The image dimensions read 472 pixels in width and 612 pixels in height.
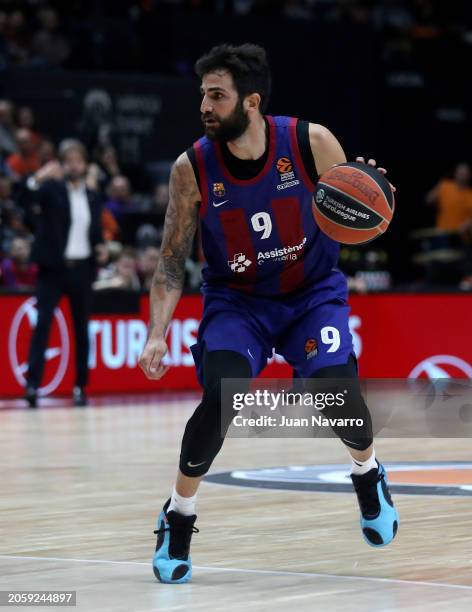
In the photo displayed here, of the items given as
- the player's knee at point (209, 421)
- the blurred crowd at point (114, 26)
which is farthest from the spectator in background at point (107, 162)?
the player's knee at point (209, 421)

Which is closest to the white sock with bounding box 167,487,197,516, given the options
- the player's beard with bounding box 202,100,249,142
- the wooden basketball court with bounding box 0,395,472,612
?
the wooden basketball court with bounding box 0,395,472,612

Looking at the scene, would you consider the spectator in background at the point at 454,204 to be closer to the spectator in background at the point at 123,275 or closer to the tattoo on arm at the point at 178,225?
the spectator in background at the point at 123,275

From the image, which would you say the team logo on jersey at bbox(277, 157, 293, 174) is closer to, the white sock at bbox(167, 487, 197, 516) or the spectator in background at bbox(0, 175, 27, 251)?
the white sock at bbox(167, 487, 197, 516)

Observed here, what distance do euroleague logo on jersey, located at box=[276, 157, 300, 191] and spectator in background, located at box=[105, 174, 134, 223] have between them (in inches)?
487

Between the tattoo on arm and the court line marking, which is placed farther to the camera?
the tattoo on arm

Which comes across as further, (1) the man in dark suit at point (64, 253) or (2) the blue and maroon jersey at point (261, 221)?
(1) the man in dark suit at point (64, 253)

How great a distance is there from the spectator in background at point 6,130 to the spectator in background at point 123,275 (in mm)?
2781

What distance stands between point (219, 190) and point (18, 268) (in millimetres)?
10112

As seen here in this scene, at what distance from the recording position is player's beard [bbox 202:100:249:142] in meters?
5.53

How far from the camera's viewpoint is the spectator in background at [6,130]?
18.0m

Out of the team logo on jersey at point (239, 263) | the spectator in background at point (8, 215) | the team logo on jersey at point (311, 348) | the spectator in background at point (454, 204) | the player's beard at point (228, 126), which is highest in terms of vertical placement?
the player's beard at point (228, 126)

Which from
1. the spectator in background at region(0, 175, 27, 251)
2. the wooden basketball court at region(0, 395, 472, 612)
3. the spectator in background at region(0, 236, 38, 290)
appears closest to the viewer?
the wooden basketball court at region(0, 395, 472, 612)

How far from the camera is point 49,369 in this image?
47.3 ft

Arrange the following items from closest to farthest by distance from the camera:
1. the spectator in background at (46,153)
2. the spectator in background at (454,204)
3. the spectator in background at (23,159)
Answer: the spectator in background at (46,153) → the spectator in background at (23,159) → the spectator in background at (454,204)
